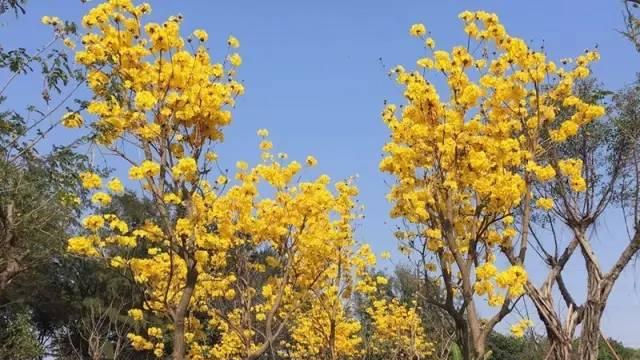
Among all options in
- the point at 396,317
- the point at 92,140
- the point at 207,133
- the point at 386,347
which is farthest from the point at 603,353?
the point at 92,140

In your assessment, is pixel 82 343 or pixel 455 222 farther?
pixel 82 343

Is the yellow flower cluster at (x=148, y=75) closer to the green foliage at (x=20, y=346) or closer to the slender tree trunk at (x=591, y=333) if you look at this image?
the slender tree trunk at (x=591, y=333)

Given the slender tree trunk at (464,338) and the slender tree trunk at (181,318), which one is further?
the slender tree trunk at (464,338)

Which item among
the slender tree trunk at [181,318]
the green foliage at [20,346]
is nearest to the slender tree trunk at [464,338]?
the slender tree trunk at [181,318]

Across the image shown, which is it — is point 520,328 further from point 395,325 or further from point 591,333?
point 395,325

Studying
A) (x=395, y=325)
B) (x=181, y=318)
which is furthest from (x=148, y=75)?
(x=395, y=325)

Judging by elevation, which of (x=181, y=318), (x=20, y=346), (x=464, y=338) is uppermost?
(x=20, y=346)

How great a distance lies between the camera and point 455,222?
719cm

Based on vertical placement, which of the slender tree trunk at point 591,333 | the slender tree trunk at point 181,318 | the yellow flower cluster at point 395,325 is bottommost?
the slender tree trunk at point 181,318

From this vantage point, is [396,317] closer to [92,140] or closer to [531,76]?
[531,76]

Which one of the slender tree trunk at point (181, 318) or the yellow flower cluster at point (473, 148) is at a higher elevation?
the yellow flower cluster at point (473, 148)

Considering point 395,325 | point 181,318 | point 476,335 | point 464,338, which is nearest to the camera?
point 181,318

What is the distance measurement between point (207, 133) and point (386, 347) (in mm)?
11374

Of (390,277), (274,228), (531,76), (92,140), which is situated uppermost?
(390,277)
